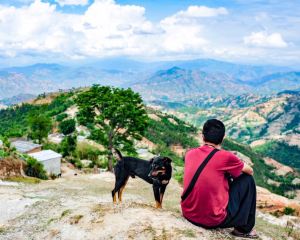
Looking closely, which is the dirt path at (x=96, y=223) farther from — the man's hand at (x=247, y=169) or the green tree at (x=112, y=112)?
the green tree at (x=112, y=112)

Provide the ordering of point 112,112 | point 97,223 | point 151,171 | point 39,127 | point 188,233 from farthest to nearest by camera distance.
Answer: point 39,127 → point 112,112 → point 151,171 → point 97,223 → point 188,233

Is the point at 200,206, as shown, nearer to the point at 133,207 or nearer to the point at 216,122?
the point at 216,122

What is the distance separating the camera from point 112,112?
46938 millimetres

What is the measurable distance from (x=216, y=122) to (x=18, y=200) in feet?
42.2

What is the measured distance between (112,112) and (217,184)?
1455 inches

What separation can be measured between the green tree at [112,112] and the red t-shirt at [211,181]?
3595 centimetres

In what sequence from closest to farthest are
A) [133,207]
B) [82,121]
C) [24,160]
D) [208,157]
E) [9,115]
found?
[208,157], [133,207], [24,160], [82,121], [9,115]

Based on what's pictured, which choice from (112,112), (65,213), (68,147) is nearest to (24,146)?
(68,147)

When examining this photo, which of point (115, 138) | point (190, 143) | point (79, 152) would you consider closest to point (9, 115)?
point (190, 143)

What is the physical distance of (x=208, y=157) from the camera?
417 inches

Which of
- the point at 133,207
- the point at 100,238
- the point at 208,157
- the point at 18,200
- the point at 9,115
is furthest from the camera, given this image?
the point at 9,115

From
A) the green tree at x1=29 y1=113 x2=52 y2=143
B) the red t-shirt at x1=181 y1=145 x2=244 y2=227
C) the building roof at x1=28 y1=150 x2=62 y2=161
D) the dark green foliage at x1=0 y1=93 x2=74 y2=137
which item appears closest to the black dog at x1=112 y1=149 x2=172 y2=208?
the red t-shirt at x1=181 y1=145 x2=244 y2=227

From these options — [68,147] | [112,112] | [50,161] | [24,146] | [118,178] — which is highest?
[112,112]

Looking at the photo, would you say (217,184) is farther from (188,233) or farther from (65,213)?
(65,213)
